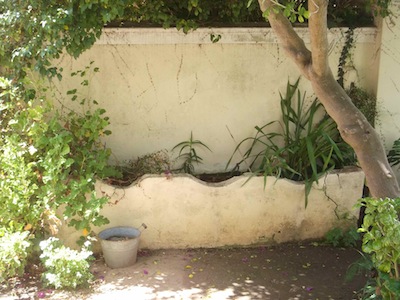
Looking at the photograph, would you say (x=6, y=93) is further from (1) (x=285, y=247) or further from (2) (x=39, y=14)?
(1) (x=285, y=247)

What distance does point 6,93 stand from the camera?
5.02 m

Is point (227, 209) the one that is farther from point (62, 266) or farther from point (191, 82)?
point (62, 266)

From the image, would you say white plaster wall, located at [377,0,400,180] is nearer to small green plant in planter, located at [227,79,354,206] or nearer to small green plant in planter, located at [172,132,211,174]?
small green plant in planter, located at [227,79,354,206]

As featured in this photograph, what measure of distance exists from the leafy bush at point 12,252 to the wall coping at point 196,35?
2.04 metres

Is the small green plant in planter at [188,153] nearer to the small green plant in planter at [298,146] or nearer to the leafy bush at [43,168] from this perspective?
the small green plant in planter at [298,146]

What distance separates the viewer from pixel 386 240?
3.46 meters

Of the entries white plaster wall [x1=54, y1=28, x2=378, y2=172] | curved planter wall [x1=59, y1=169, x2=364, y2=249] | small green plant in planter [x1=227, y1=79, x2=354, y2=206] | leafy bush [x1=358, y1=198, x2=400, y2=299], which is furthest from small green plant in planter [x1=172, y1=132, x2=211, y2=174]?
leafy bush [x1=358, y1=198, x2=400, y2=299]

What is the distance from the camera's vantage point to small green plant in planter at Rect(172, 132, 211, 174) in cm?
597

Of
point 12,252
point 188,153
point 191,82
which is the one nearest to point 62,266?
point 12,252

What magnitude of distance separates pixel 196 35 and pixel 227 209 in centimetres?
175

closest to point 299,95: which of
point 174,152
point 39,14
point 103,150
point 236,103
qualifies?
point 236,103

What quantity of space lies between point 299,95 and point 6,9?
2.96m

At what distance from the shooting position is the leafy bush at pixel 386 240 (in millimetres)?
3457

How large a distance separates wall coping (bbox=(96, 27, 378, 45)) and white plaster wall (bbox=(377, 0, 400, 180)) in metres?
0.17
